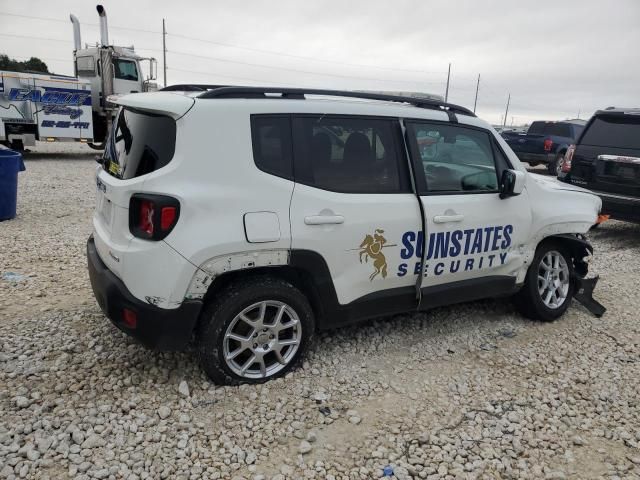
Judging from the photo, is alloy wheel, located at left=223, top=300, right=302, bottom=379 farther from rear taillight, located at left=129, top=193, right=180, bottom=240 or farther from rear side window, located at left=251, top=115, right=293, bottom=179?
rear side window, located at left=251, top=115, right=293, bottom=179

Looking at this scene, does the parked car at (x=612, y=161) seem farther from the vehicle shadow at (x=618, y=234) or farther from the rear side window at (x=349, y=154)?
the rear side window at (x=349, y=154)

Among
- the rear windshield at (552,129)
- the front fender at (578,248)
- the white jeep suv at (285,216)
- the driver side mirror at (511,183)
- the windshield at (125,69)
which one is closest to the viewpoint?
the white jeep suv at (285,216)

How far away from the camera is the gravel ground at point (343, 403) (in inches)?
99.7

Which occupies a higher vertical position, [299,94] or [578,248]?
[299,94]

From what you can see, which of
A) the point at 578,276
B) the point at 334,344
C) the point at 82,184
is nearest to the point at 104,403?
the point at 334,344

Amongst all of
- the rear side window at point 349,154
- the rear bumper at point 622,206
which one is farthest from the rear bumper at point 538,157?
the rear side window at point 349,154

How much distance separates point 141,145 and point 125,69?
14.6 m

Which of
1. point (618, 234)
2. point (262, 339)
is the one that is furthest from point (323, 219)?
point (618, 234)

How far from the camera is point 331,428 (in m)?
2.82

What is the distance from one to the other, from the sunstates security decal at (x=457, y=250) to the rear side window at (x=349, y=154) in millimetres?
416

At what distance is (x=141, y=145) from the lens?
2.88 metres

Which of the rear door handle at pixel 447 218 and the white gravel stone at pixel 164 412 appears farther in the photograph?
the rear door handle at pixel 447 218

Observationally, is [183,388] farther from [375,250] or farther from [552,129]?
[552,129]

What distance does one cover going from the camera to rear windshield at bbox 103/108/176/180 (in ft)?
9.00
